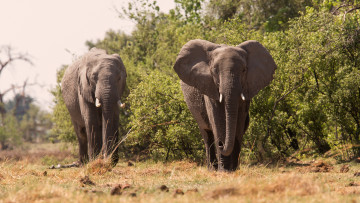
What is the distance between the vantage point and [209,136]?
12.1m

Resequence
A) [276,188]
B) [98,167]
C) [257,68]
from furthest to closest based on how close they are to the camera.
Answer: [257,68], [98,167], [276,188]

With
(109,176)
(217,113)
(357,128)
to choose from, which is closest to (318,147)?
(357,128)

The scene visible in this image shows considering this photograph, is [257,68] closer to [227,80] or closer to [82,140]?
[227,80]

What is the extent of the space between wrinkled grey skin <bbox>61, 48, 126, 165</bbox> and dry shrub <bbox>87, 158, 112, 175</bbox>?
0.80 metres

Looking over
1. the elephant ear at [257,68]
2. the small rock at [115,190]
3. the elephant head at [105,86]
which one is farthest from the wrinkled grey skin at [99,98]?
the small rock at [115,190]

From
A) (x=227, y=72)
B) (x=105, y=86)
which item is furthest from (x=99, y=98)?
(x=227, y=72)

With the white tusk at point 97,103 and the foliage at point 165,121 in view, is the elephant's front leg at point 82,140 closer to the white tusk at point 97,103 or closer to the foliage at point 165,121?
the foliage at point 165,121

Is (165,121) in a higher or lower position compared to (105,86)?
lower

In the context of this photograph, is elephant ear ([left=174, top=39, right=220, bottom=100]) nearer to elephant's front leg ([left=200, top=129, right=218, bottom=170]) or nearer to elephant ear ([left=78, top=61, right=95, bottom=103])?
elephant's front leg ([left=200, top=129, right=218, bottom=170])

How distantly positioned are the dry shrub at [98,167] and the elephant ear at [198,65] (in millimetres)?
2663

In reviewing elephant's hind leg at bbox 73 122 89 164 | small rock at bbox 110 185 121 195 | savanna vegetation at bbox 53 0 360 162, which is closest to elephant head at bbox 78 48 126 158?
savanna vegetation at bbox 53 0 360 162

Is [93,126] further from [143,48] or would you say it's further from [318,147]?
[143,48]

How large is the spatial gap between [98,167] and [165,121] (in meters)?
5.41

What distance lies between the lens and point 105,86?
40.2ft
